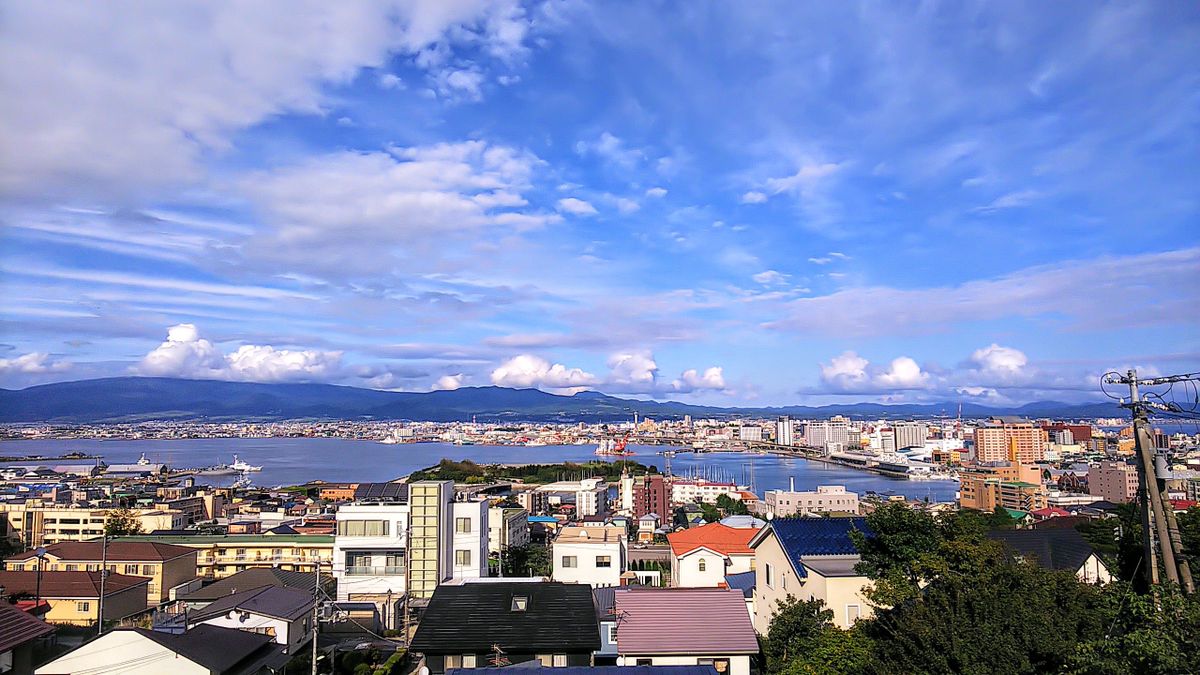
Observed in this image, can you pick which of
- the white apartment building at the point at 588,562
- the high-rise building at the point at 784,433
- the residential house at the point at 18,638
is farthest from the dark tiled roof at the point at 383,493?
the high-rise building at the point at 784,433

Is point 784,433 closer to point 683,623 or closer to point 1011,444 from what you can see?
point 1011,444

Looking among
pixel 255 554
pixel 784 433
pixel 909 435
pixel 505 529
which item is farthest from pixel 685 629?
pixel 784 433

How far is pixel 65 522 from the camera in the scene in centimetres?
1045

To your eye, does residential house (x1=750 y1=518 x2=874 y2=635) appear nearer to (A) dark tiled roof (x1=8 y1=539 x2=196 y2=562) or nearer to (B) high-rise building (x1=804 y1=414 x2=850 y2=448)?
(A) dark tiled roof (x1=8 y1=539 x2=196 y2=562)

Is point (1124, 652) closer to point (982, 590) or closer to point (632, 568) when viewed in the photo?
point (982, 590)

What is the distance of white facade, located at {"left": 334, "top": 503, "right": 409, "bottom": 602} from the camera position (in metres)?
5.88

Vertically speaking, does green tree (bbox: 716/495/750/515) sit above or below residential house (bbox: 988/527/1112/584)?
below

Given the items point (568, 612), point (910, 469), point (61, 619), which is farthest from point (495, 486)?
point (910, 469)

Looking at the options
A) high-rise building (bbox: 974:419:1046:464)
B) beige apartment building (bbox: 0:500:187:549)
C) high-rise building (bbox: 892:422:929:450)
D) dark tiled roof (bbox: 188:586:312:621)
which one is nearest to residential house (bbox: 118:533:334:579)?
dark tiled roof (bbox: 188:586:312:621)

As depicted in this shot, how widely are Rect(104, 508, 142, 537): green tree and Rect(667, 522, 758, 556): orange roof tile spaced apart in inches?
264

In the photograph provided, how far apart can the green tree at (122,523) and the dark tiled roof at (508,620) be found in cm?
770

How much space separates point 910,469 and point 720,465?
852cm

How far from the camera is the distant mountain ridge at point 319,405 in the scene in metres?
55.8

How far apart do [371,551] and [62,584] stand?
6.36ft
